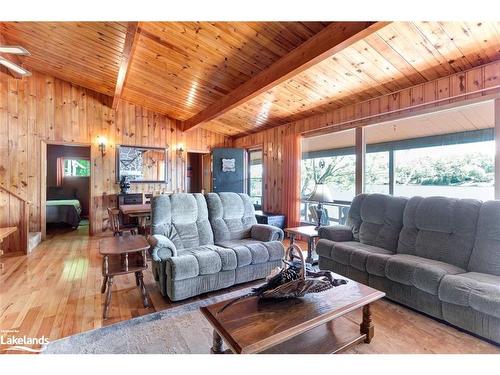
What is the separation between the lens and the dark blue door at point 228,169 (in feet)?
21.0

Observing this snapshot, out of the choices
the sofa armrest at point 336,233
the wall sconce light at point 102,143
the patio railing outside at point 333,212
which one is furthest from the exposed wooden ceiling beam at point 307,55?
the wall sconce light at point 102,143

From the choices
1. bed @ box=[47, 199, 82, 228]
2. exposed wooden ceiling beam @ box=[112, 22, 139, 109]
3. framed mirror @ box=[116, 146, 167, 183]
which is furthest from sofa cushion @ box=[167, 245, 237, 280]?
bed @ box=[47, 199, 82, 228]

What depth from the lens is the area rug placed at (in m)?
1.74

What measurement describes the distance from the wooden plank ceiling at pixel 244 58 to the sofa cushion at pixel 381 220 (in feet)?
5.01

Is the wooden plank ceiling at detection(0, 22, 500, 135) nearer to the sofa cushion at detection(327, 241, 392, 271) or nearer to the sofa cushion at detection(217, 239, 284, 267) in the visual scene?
the sofa cushion at detection(327, 241, 392, 271)

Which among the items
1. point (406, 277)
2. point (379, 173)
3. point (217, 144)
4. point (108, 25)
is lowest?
point (406, 277)

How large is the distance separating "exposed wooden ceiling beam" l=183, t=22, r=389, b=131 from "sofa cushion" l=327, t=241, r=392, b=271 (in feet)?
6.68

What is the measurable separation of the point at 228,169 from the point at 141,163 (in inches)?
82.5

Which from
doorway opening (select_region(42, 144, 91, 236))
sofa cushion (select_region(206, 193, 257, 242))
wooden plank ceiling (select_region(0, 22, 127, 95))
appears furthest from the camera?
doorway opening (select_region(42, 144, 91, 236))

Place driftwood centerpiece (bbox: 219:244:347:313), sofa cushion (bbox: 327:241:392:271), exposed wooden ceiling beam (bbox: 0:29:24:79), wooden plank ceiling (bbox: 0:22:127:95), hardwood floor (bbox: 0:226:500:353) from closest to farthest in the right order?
1. driftwood centerpiece (bbox: 219:244:347:313)
2. hardwood floor (bbox: 0:226:500:353)
3. sofa cushion (bbox: 327:241:392:271)
4. wooden plank ceiling (bbox: 0:22:127:95)
5. exposed wooden ceiling beam (bbox: 0:29:24:79)
